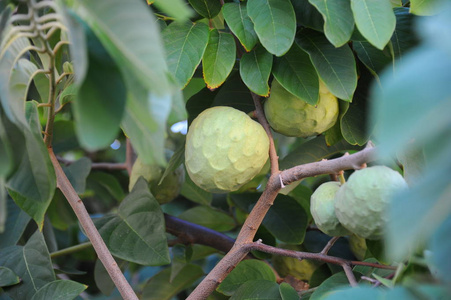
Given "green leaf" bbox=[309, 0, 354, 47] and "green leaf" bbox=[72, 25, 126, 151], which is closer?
"green leaf" bbox=[72, 25, 126, 151]

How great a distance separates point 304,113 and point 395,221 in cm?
71

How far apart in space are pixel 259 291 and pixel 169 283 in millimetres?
636

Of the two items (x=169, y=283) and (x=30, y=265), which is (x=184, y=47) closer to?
(x=30, y=265)

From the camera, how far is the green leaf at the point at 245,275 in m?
1.22

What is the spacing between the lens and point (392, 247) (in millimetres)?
403

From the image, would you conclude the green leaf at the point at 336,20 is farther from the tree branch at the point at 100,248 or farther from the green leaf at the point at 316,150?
the tree branch at the point at 100,248

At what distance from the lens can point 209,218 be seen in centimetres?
174

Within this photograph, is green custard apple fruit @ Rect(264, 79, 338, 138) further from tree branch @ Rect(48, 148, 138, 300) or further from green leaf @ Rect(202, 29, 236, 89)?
tree branch @ Rect(48, 148, 138, 300)

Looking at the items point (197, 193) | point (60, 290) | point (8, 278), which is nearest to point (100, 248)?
point (60, 290)

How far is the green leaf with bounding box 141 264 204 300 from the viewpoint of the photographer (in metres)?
A: 1.63

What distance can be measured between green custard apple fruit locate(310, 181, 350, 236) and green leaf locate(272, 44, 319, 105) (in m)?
0.18

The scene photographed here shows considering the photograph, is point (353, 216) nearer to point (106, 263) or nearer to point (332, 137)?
point (332, 137)

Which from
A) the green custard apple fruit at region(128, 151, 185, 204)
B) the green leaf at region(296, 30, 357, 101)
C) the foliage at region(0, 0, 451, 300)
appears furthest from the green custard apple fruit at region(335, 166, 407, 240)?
the green custard apple fruit at region(128, 151, 185, 204)

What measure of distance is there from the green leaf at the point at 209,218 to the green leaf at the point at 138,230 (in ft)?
1.29
